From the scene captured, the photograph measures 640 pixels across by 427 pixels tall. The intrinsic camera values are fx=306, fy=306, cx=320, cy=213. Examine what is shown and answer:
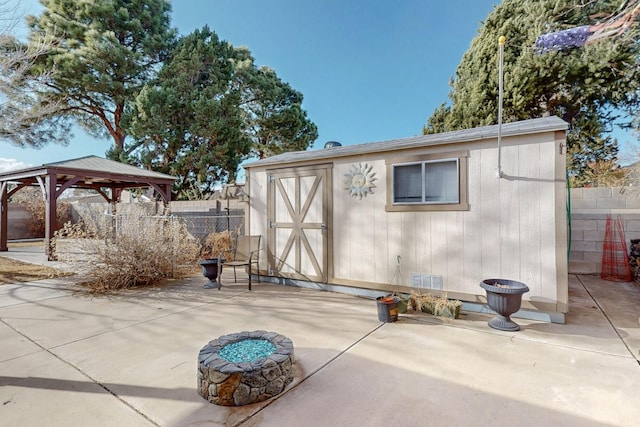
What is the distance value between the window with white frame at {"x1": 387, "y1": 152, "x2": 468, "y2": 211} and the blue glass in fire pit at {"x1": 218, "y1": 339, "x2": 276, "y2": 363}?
2.75 metres

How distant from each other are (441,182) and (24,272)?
8368 millimetres

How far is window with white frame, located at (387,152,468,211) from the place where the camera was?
3979mm

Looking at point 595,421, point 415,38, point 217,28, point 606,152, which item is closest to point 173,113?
point 217,28

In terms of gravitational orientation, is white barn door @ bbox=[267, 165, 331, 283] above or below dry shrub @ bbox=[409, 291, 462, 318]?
above

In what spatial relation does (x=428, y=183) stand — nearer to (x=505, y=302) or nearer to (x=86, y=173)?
(x=505, y=302)

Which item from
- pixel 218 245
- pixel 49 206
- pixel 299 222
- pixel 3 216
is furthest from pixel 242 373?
pixel 3 216

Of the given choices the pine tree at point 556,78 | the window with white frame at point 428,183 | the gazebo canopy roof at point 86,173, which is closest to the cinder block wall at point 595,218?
the window with white frame at point 428,183

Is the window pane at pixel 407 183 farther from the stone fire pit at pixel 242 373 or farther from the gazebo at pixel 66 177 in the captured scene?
the gazebo at pixel 66 177

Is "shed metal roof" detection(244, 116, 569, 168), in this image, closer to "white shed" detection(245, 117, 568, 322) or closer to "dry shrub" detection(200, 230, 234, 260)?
"white shed" detection(245, 117, 568, 322)

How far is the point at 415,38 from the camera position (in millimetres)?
11867

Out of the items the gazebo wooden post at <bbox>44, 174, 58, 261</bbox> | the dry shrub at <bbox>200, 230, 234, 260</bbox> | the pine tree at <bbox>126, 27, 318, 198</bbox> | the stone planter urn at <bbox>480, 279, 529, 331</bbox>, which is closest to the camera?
the stone planter urn at <bbox>480, 279, 529, 331</bbox>

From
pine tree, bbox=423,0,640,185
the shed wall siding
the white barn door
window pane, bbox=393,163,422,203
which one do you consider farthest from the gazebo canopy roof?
pine tree, bbox=423,0,640,185

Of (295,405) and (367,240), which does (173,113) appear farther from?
(295,405)

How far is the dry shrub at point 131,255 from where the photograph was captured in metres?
5.20
